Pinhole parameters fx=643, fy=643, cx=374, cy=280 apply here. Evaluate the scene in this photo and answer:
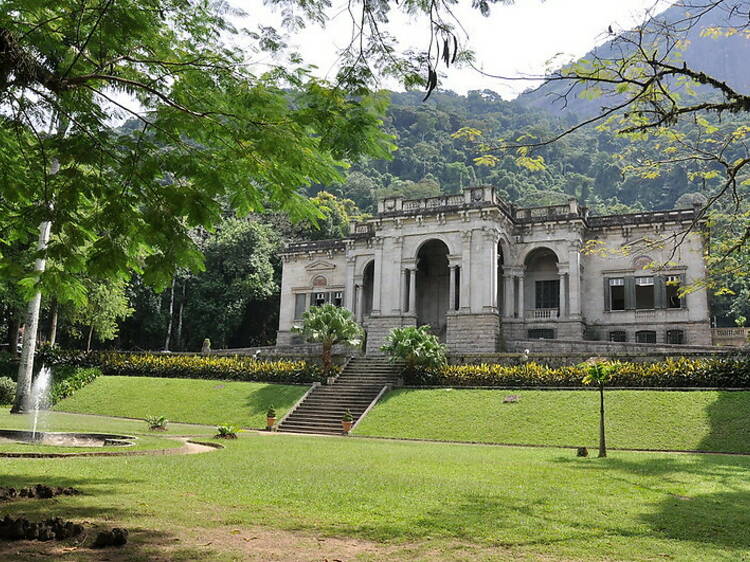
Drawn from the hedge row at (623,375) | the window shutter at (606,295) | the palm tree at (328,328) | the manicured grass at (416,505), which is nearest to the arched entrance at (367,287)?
the palm tree at (328,328)

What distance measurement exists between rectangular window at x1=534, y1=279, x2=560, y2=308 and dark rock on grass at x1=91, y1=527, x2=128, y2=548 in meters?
33.2

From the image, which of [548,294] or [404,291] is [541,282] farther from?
[404,291]

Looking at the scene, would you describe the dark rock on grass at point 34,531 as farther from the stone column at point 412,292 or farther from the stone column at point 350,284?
the stone column at point 350,284

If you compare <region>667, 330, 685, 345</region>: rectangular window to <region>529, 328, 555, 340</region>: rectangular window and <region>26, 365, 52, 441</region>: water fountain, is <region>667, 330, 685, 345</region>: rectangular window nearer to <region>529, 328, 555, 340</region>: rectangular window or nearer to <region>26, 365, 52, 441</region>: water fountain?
<region>529, 328, 555, 340</region>: rectangular window

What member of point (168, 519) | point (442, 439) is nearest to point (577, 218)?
point (442, 439)

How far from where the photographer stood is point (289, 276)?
140ft

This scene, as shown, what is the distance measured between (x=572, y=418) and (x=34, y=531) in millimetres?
18184

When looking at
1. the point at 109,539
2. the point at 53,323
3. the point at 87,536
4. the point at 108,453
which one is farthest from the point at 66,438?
the point at 53,323

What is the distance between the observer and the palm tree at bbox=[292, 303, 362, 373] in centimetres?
2786

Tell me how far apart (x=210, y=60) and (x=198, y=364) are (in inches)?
1055

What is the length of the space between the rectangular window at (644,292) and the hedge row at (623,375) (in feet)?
34.7

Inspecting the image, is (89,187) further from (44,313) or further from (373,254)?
(44,313)

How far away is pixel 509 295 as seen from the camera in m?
35.8

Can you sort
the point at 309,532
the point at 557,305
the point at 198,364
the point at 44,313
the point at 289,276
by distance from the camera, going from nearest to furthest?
the point at 309,532, the point at 198,364, the point at 557,305, the point at 44,313, the point at 289,276
